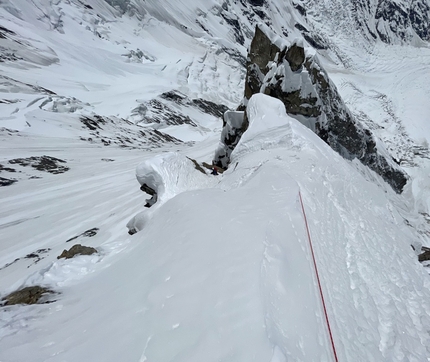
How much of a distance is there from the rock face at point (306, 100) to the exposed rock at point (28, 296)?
12.4 meters

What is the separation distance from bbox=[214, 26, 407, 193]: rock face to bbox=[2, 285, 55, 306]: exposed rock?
12378mm

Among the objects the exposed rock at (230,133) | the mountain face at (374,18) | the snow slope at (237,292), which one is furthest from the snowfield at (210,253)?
the mountain face at (374,18)

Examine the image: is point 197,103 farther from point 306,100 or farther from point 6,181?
point 6,181

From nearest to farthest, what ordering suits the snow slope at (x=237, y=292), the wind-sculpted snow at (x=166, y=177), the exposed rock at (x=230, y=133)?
the snow slope at (x=237, y=292)
the wind-sculpted snow at (x=166, y=177)
the exposed rock at (x=230, y=133)

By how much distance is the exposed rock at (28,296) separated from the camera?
3.65 m

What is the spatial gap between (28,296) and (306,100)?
44.8 feet

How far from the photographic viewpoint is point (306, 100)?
43.4ft

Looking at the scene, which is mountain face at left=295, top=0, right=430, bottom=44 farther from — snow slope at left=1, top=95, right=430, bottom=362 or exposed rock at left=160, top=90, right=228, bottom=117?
snow slope at left=1, top=95, right=430, bottom=362

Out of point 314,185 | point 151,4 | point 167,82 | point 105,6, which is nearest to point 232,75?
point 167,82

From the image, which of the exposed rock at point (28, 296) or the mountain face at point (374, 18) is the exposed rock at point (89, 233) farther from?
the mountain face at point (374, 18)

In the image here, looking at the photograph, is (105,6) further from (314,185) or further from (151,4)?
(314,185)

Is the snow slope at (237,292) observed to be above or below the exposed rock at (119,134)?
above

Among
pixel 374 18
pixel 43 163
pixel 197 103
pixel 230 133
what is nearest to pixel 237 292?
pixel 230 133

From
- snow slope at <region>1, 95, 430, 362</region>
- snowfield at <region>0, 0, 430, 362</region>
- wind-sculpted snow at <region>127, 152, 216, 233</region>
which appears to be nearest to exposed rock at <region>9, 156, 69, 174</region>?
snowfield at <region>0, 0, 430, 362</region>
